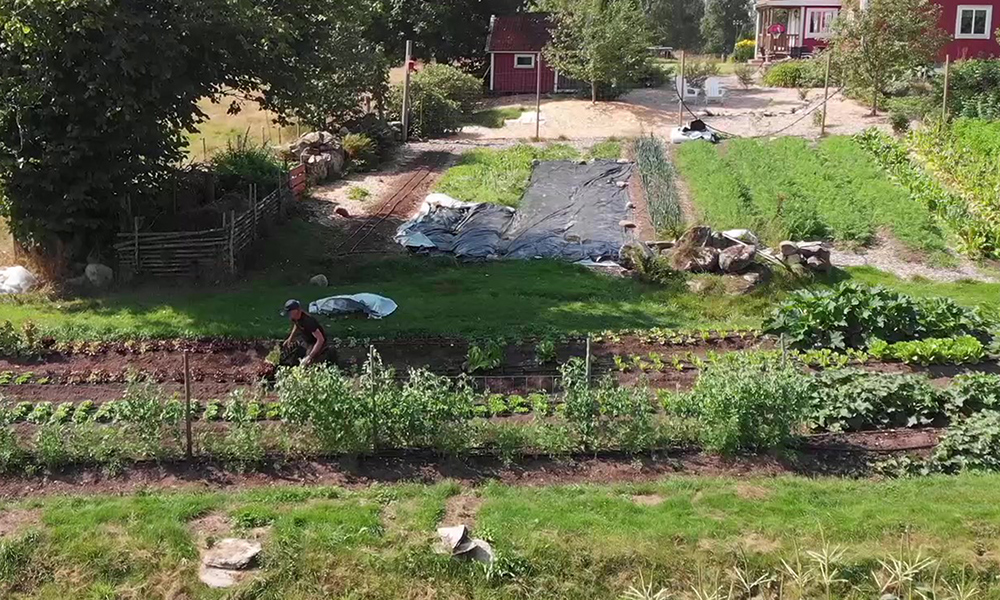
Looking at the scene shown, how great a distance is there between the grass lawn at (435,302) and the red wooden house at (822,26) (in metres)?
22.8

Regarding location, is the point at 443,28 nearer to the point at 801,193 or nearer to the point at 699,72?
the point at 699,72

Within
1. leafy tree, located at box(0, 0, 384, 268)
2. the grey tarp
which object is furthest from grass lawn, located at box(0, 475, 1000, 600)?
the grey tarp

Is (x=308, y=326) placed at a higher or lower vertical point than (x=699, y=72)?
lower

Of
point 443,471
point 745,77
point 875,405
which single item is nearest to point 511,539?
point 443,471

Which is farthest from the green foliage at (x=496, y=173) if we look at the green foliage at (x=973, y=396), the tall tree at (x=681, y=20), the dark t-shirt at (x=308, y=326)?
the tall tree at (x=681, y=20)

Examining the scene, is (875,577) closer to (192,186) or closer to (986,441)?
(986,441)

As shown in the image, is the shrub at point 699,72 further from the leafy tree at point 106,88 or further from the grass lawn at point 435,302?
the leafy tree at point 106,88

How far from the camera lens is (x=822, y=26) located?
4712cm

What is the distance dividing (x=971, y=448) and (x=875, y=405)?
1114 mm

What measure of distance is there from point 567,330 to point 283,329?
153 inches

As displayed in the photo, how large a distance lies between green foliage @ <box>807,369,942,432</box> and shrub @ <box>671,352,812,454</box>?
712mm

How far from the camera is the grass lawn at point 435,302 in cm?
1417

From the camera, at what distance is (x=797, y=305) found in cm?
1376

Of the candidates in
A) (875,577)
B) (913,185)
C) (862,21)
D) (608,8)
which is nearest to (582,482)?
(875,577)
